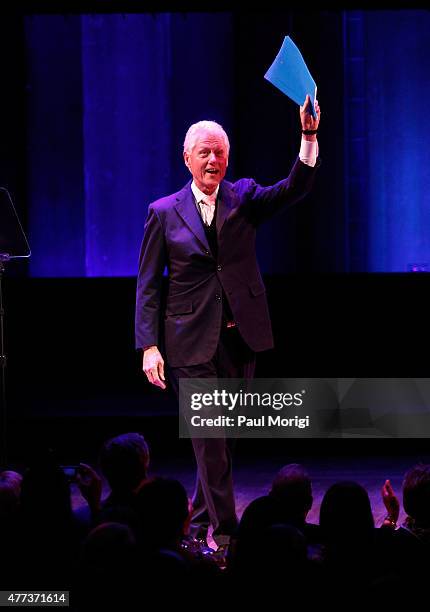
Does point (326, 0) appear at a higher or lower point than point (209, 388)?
higher

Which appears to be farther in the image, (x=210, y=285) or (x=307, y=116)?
(x=210, y=285)

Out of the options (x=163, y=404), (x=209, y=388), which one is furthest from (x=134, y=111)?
(x=209, y=388)

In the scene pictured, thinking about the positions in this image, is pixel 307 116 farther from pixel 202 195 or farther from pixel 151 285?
pixel 151 285

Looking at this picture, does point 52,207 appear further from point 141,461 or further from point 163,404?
point 141,461

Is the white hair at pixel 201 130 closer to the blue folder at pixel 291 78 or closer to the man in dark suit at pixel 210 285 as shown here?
the man in dark suit at pixel 210 285

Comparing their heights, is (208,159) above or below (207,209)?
above

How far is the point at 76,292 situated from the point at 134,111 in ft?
4.26

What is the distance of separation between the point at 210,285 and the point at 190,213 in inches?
10.5

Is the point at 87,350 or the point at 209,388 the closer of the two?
the point at 209,388

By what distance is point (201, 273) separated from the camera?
3561 mm

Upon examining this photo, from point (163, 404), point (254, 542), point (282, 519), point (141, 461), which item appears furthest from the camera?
point (163, 404)

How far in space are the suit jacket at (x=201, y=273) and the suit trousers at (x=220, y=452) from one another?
46 millimetres

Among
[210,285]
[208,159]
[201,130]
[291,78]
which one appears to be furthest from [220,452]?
[291,78]

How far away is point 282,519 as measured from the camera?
2.56 m
